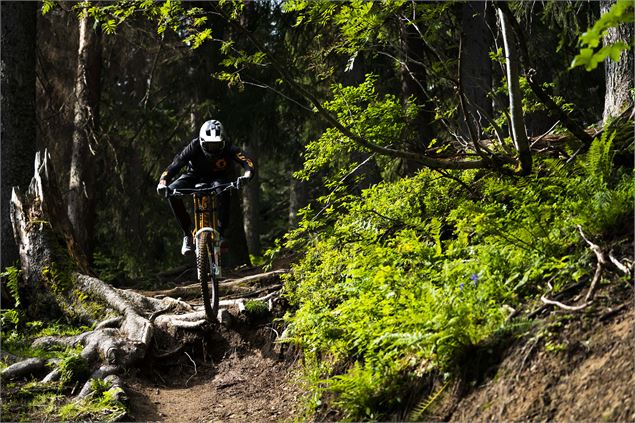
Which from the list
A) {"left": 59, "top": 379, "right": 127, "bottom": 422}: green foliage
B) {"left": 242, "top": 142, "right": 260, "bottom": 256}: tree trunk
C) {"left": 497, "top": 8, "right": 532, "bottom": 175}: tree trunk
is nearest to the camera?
{"left": 497, "top": 8, "right": 532, "bottom": 175}: tree trunk

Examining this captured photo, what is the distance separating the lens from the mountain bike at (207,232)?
861 cm

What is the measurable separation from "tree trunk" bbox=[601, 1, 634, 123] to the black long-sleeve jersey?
4.28m

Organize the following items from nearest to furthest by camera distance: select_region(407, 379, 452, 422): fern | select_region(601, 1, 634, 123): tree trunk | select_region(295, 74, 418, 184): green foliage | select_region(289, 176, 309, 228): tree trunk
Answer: select_region(407, 379, 452, 422): fern, select_region(601, 1, 634, 123): tree trunk, select_region(295, 74, 418, 184): green foliage, select_region(289, 176, 309, 228): tree trunk

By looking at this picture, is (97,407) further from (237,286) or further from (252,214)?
(252,214)

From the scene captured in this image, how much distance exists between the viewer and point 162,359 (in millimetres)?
8898

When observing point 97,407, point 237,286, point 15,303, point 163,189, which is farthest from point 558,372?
point 15,303

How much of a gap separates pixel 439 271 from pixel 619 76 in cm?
332

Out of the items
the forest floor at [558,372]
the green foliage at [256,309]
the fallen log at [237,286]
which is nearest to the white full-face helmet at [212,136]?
the green foliage at [256,309]

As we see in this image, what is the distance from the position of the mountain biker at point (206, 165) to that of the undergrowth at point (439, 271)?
1205 millimetres

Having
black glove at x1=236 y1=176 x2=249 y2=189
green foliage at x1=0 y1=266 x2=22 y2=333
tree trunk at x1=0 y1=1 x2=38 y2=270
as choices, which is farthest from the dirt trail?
tree trunk at x1=0 y1=1 x2=38 y2=270

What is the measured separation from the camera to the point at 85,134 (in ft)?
52.2

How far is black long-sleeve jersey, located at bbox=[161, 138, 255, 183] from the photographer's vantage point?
8.86 m

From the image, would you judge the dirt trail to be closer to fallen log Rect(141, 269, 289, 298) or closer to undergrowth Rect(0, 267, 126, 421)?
undergrowth Rect(0, 267, 126, 421)

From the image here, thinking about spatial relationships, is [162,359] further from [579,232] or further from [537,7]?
[537,7]
